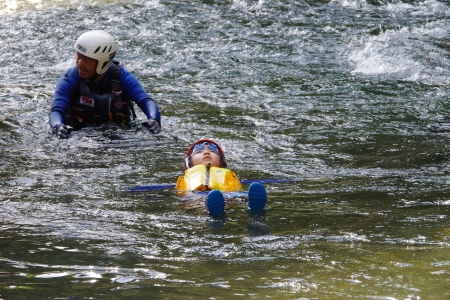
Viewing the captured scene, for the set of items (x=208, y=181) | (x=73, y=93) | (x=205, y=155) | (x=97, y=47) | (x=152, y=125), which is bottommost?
(x=208, y=181)

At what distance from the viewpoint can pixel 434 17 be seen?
1580cm

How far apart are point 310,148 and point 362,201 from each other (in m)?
2.54

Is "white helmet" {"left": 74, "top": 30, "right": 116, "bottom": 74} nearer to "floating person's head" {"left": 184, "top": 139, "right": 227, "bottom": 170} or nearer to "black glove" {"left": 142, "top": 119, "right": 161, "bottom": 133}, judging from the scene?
"black glove" {"left": 142, "top": 119, "right": 161, "bottom": 133}

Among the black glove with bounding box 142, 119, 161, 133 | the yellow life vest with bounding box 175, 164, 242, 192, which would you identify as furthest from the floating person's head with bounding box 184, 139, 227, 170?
the black glove with bounding box 142, 119, 161, 133

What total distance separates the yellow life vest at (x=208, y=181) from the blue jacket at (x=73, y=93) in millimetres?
2396

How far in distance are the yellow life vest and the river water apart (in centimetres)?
24

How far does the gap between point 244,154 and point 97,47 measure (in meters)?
2.35

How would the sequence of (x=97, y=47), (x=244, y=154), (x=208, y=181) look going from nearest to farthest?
1. (x=208, y=181)
2. (x=244, y=154)
3. (x=97, y=47)

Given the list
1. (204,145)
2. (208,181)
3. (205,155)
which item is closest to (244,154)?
(204,145)

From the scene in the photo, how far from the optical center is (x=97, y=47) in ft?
28.2

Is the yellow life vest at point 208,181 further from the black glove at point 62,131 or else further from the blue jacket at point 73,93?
the blue jacket at point 73,93

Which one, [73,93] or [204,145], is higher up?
[73,93]

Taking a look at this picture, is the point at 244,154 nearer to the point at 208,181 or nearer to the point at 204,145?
the point at 204,145

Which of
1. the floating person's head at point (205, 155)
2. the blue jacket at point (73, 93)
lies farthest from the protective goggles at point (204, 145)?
the blue jacket at point (73, 93)
